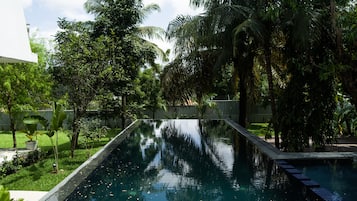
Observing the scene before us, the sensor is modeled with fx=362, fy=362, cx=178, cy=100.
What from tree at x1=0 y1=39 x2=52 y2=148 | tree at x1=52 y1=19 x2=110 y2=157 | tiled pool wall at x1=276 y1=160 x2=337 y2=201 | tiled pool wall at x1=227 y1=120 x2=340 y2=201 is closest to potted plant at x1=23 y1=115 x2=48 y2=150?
tree at x1=52 y1=19 x2=110 y2=157

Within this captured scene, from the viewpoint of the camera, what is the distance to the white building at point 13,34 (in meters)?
6.94

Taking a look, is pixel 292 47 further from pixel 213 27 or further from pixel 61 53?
pixel 61 53

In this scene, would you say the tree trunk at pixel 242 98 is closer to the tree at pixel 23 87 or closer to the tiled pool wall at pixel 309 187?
the tiled pool wall at pixel 309 187

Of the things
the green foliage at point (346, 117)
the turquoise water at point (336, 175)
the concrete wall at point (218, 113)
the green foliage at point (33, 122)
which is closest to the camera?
the turquoise water at point (336, 175)

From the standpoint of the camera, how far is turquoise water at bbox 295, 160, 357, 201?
268 inches

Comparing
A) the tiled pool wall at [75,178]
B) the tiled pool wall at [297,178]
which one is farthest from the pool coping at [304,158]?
the tiled pool wall at [75,178]

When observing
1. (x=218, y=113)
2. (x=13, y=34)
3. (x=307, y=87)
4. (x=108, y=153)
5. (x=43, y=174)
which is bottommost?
(x=43, y=174)

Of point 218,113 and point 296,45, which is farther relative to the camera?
point 218,113

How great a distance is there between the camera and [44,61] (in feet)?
45.9

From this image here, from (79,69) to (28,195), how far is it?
4749mm

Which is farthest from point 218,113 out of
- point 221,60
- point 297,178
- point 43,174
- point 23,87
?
point 297,178

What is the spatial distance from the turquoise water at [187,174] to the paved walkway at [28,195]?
1.05m

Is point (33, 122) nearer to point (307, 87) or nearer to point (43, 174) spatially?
point (43, 174)

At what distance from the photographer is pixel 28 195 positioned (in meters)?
7.06
